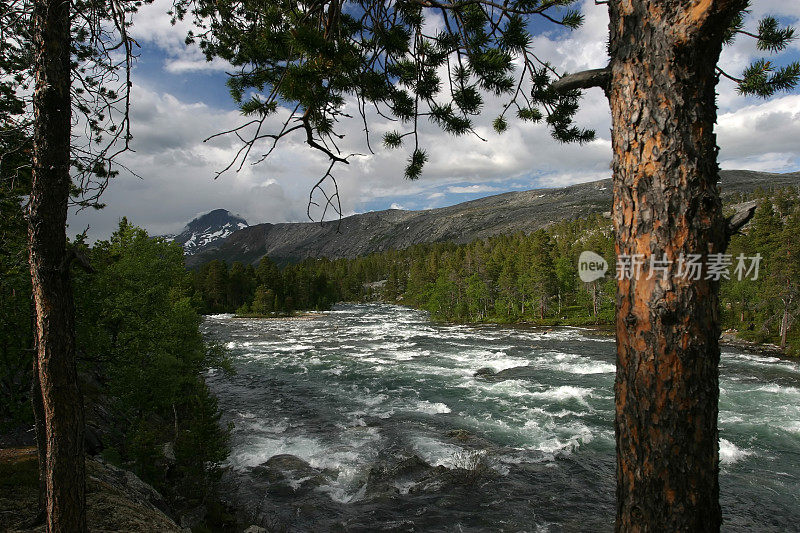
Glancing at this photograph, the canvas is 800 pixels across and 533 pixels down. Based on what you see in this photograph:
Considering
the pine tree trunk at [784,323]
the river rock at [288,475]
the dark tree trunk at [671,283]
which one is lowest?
the river rock at [288,475]

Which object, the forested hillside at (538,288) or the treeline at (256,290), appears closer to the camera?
the forested hillside at (538,288)

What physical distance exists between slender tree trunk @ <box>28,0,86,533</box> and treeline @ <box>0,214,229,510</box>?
384mm

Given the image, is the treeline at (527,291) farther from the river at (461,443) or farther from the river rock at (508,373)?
the river at (461,443)

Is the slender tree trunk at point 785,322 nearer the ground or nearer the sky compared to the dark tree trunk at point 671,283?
nearer the ground

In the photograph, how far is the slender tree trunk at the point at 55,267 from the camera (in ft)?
12.3

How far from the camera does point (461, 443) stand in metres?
14.8

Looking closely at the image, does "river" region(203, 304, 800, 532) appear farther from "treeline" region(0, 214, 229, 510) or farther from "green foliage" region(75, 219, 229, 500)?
"treeline" region(0, 214, 229, 510)

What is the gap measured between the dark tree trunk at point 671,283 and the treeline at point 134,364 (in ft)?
15.5

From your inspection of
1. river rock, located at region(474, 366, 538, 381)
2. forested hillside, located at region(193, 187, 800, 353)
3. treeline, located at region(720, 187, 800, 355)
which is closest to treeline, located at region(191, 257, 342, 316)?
forested hillside, located at region(193, 187, 800, 353)

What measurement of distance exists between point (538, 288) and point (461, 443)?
1868 inches

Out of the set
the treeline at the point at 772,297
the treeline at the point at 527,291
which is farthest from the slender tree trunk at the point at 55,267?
the treeline at the point at 527,291

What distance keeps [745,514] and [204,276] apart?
91.7 meters

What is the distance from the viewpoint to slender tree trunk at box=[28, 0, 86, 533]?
3.75 meters

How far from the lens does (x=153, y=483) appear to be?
11555mm
